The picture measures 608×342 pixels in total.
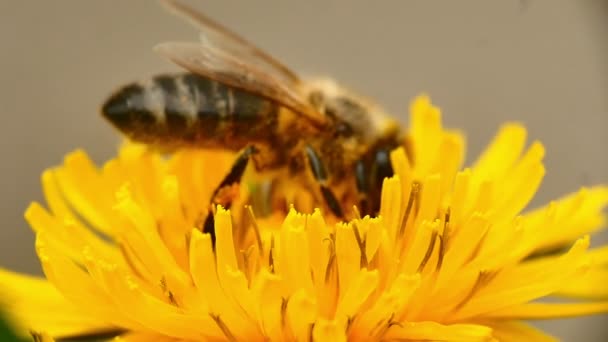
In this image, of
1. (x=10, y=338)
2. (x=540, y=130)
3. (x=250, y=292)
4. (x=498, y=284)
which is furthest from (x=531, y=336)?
(x=540, y=130)

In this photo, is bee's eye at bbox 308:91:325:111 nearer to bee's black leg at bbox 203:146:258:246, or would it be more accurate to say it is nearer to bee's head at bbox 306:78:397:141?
bee's head at bbox 306:78:397:141

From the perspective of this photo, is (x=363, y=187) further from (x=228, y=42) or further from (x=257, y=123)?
(x=228, y=42)

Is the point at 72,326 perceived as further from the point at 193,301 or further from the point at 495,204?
the point at 495,204

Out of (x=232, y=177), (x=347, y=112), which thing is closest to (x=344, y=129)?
(x=347, y=112)

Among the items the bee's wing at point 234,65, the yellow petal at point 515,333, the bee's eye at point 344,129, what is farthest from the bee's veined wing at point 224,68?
the yellow petal at point 515,333

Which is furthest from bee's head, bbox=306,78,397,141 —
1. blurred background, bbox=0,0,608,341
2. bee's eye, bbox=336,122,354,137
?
blurred background, bbox=0,0,608,341

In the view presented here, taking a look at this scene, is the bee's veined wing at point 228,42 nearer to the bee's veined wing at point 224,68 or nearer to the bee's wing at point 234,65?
the bee's wing at point 234,65

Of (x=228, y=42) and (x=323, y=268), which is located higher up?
(x=228, y=42)
